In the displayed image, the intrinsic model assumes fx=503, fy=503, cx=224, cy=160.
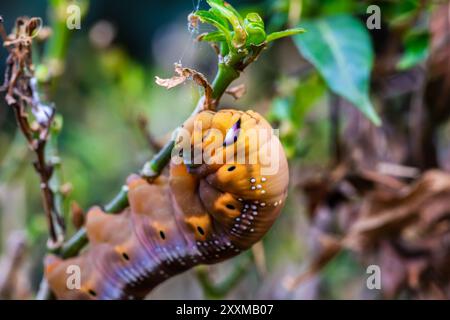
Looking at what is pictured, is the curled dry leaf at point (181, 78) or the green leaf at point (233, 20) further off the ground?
the green leaf at point (233, 20)

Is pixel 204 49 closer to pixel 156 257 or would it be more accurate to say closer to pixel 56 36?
pixel 56 36

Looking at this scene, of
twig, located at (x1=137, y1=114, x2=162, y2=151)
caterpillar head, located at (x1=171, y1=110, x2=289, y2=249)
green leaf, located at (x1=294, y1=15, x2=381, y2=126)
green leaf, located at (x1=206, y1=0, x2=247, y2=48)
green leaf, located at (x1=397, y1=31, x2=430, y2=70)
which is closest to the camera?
green leaf, located at (x1=206, y1=0, x2=247, y2=48)

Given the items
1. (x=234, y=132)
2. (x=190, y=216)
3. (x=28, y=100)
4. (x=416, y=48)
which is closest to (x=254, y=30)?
(x=234, y=132)

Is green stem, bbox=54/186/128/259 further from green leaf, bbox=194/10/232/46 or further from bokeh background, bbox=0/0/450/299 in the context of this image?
green leaf, bbox=194/10/232/46

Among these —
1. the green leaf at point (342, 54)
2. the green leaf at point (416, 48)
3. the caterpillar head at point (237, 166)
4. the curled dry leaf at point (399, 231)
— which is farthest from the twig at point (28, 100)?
the green leaf at point (416, 48)

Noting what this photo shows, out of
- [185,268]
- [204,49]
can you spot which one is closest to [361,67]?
[185,268]

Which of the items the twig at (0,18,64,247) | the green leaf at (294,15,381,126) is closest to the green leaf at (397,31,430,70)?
the green leaf at (294,15,381,126)

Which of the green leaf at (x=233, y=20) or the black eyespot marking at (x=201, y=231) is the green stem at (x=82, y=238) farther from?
the green leaf at (x=233, y=20)
